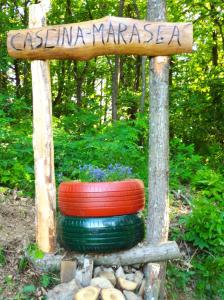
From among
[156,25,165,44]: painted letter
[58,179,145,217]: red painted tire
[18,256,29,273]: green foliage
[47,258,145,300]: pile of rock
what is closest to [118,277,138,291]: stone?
[47,258,145,300]: pile of rock

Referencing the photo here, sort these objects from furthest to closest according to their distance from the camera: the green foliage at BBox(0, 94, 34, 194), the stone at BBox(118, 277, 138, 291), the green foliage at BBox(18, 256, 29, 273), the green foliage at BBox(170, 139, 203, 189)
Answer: the green foliage at BBox(170, 139, 203, 189) → the green foliage at BBox(0, 94, 34, 194) → the green foliage at BBox(18, 256, 29, 273) → the stone at BBox(118, 277, 138, 291)

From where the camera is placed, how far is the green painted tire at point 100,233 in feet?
13.6

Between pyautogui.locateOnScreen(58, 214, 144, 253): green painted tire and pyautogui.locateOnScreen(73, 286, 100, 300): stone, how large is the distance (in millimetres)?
421

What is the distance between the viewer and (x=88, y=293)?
381 cm

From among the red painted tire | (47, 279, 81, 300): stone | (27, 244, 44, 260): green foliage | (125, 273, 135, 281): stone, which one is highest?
the red painted tire

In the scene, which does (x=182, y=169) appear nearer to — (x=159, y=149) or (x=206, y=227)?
(x=206, y=227)

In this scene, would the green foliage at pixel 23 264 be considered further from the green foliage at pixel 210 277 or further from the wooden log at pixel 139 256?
the green foliage at pixel 210 277

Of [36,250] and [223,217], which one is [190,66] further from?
[36,250]

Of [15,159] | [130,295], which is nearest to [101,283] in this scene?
[130,295]

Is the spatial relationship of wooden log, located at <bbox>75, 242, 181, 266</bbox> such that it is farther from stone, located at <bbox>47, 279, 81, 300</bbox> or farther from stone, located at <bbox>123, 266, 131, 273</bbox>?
stone, located at <bbox>47, 279, 81, 300</bbox>

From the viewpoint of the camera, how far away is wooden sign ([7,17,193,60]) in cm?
424

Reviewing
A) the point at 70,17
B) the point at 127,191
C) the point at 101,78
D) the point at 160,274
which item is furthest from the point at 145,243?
the point at 101,78

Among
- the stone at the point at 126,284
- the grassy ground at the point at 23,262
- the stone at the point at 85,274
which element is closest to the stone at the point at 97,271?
the stone at the point at 85,274

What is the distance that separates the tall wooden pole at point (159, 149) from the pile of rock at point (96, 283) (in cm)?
37
